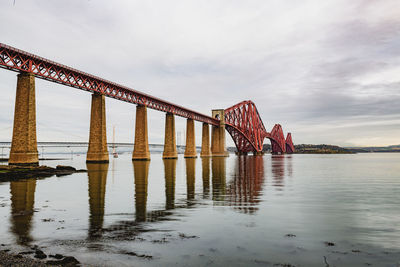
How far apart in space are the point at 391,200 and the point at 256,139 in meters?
141

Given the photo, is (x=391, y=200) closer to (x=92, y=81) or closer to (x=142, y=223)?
(x=142, y=223)

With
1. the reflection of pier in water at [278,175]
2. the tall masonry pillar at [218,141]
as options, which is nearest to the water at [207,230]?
the reflection of pier in water at [278,175]

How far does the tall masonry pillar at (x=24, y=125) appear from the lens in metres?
35.9

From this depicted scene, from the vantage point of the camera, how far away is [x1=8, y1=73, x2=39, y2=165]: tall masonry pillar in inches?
1414

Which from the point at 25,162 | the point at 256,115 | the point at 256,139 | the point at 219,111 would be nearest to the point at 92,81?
the point at 25,162

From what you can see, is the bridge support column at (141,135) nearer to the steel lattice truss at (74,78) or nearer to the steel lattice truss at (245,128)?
the steel lattice truss at (74,78)

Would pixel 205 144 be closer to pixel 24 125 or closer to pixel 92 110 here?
pixel 92 110

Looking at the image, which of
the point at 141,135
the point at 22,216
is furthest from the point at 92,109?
the point at 22,216

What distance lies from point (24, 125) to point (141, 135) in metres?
29.6

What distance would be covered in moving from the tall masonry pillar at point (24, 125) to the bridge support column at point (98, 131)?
15.1 m

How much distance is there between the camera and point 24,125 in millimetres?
36594

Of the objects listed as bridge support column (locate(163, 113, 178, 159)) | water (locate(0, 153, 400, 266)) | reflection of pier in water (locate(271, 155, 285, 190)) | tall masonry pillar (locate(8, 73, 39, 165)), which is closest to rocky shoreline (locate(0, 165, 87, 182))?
tall masonry pillar (locate(8, 73, 39, 165))

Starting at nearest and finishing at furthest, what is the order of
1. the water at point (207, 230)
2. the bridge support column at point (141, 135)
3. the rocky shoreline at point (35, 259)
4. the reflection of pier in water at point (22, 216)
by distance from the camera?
the rocky shoreline at point (35, 259) → the water at point (207, 230) → the reflection of pier in water at point (22, 216) → the bridge support column at point (141, 135)

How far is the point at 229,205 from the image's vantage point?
1162 cm
